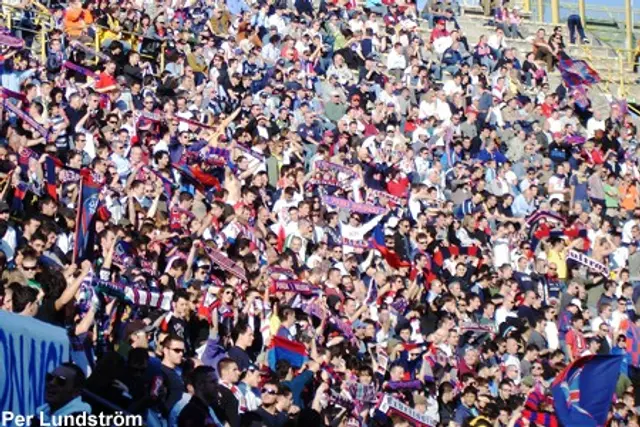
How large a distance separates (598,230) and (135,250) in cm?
1011

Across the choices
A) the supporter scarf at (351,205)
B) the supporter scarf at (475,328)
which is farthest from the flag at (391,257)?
the supporter scarf at (475,328)

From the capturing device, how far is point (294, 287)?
17578 millimetres

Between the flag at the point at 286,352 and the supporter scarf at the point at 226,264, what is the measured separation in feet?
5.33

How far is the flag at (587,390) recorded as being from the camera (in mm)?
16531

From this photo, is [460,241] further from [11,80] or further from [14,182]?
[14,182]

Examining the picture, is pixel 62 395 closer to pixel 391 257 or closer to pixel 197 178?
pixel 197 178

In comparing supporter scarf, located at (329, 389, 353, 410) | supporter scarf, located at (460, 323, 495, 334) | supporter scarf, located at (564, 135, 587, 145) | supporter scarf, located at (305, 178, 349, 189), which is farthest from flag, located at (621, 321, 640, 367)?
supporter scarf, located at (329, 389, 353, 410)

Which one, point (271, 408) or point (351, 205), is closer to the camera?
point (271, 408)

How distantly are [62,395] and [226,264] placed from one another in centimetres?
732

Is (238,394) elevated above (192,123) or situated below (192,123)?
above

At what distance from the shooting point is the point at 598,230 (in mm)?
24234

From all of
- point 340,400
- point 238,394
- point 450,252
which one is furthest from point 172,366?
point 450,252

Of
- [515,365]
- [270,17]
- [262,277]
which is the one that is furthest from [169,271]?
[270,17]

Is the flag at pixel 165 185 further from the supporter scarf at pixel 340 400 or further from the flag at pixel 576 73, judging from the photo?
the flag at pixel 576 73
